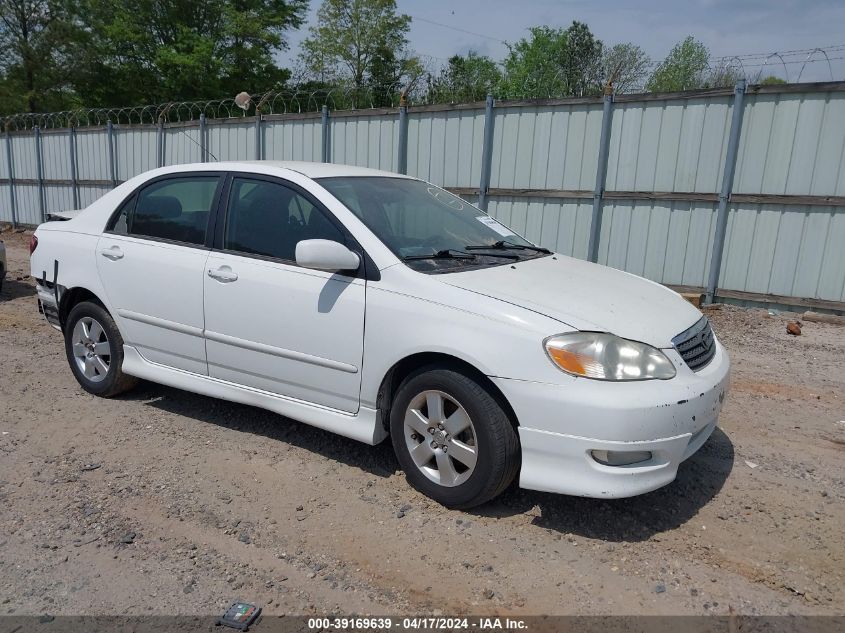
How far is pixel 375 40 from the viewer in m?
44.3

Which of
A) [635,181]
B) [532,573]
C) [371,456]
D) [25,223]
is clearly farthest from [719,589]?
[25,223]

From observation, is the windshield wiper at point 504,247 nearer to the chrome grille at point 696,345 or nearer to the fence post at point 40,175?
the chrome grille at point 696,345

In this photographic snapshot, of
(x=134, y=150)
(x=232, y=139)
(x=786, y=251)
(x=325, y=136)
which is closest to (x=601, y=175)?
(x=786, y=251)

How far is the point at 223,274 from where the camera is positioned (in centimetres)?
405

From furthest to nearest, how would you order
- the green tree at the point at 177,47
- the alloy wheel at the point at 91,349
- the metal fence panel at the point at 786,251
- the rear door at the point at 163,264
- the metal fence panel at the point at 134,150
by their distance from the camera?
1. the green tree at the point at 177,47
2. the metal fence panel at the point at 134,150
3. the metal fence panel at the point at 786,251
4. the alloy wheel at the point at 91,349
5. the rear door at the point at 163,264

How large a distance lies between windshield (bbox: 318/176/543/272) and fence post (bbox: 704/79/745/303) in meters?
4.74

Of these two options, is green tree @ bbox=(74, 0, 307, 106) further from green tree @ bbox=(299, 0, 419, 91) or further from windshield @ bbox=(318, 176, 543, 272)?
windshield @ bbox=(318, 176, 543, 272)

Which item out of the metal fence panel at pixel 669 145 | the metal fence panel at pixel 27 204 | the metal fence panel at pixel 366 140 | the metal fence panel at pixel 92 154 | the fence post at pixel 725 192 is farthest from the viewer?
the metal fence panel at pixel 27 204

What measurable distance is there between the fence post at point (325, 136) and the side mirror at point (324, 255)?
Answer: 8507 millimetres

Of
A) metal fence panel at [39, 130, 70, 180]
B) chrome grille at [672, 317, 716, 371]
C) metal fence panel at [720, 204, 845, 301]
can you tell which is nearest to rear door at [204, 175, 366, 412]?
chrome grille at [672, 317, 716, 371]

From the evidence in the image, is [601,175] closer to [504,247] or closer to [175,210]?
[504,247]

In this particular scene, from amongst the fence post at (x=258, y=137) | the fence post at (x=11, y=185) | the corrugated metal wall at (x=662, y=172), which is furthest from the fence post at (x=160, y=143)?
the fence post at (x=11, y=185)

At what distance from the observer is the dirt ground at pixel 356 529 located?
2.72 meters

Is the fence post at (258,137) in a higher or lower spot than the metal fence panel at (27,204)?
higher
